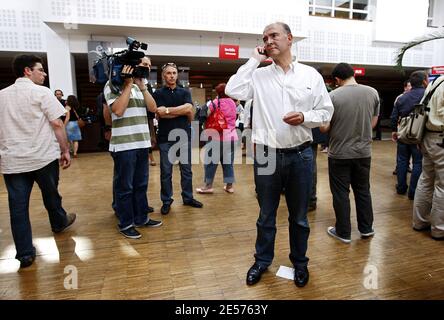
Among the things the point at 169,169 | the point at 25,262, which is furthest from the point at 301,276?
the point at 25,262

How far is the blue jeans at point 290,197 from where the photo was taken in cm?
194

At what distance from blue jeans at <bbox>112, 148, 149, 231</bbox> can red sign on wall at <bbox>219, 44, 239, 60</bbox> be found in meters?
6.29

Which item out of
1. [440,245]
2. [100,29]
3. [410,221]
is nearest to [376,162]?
[410,221]

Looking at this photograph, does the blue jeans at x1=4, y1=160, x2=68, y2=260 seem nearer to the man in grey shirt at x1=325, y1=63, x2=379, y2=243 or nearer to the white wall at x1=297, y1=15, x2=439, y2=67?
the man in grey shirt at x1=325, y1=63, x2=379, y2=243

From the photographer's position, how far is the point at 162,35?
26.6ft

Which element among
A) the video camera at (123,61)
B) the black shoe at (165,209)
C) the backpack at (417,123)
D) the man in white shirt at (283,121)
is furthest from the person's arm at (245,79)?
the black shoe at (165,209)

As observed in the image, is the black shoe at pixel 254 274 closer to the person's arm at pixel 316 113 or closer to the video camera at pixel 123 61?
the person's arm at pixel 316 113

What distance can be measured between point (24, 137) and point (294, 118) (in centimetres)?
202

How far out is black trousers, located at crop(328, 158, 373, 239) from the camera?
265cm

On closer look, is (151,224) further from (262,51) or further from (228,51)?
(228,51)

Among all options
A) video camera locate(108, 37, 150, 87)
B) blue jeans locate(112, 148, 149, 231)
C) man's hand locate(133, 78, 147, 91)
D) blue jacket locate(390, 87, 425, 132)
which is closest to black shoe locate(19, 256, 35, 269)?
blue jeans locate(112, 148, 149, 231)

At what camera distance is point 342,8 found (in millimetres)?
10109

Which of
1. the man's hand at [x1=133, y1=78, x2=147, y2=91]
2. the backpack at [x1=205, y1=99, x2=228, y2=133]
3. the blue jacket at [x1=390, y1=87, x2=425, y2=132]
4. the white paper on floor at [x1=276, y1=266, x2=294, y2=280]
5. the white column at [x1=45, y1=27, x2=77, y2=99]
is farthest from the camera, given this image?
the white column at [x1=45, y1=27, x2=77, y2=99]

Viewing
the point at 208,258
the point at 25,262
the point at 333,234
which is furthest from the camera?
the point at 333,234
